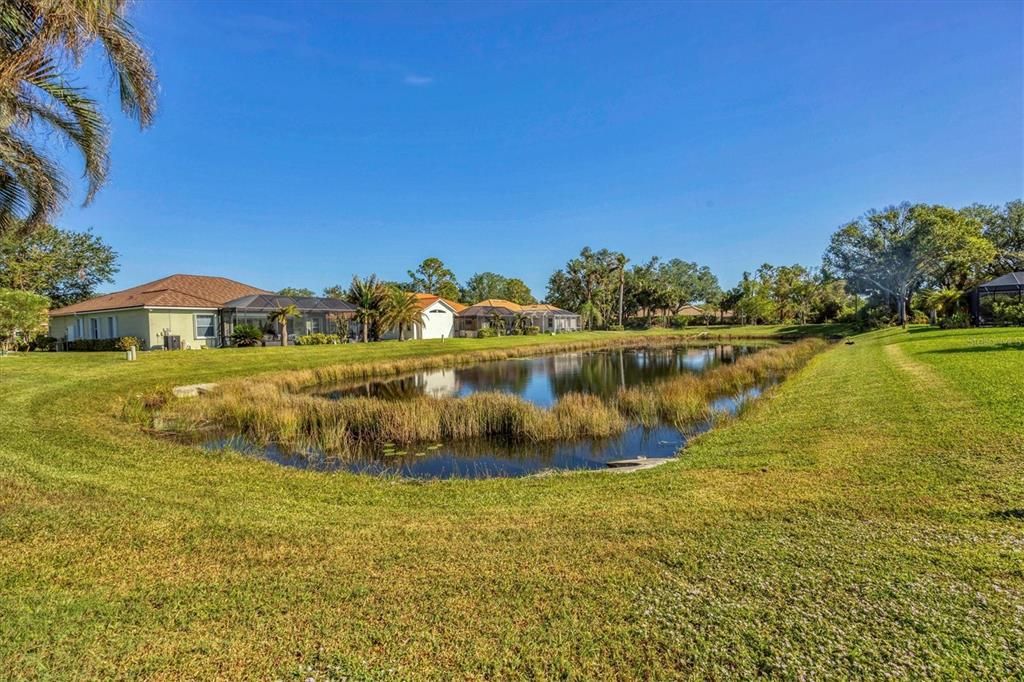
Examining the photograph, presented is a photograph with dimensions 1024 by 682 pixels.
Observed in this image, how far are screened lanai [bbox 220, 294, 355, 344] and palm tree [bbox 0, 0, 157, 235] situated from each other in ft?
71.2

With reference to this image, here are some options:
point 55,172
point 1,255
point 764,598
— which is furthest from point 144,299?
point 764,598

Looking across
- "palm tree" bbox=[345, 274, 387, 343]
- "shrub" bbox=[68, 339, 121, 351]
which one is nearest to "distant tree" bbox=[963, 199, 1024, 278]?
"palm tree" bbox=[345, 274, 387, 343]

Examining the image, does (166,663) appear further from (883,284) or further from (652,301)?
(652,301)

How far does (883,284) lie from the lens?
45.1 meters

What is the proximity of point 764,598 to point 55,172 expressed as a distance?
12.3m

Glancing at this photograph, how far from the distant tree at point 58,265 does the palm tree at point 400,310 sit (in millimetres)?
22786

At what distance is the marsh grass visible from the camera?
11.5 m

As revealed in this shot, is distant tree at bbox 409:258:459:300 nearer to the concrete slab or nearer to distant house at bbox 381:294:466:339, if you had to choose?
distant house at bbox 381:294:466:339

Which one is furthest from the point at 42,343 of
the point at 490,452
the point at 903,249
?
the point at 903,249

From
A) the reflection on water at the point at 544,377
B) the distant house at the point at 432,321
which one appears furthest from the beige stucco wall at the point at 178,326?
the distant house at the point at 432,321

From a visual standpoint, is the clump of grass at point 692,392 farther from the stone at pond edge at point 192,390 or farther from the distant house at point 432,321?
the distant house at point 432,321

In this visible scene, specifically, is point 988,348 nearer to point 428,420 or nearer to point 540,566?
point 428,420

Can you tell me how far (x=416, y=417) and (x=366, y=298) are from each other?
2548 centimetres

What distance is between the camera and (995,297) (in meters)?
28.4
